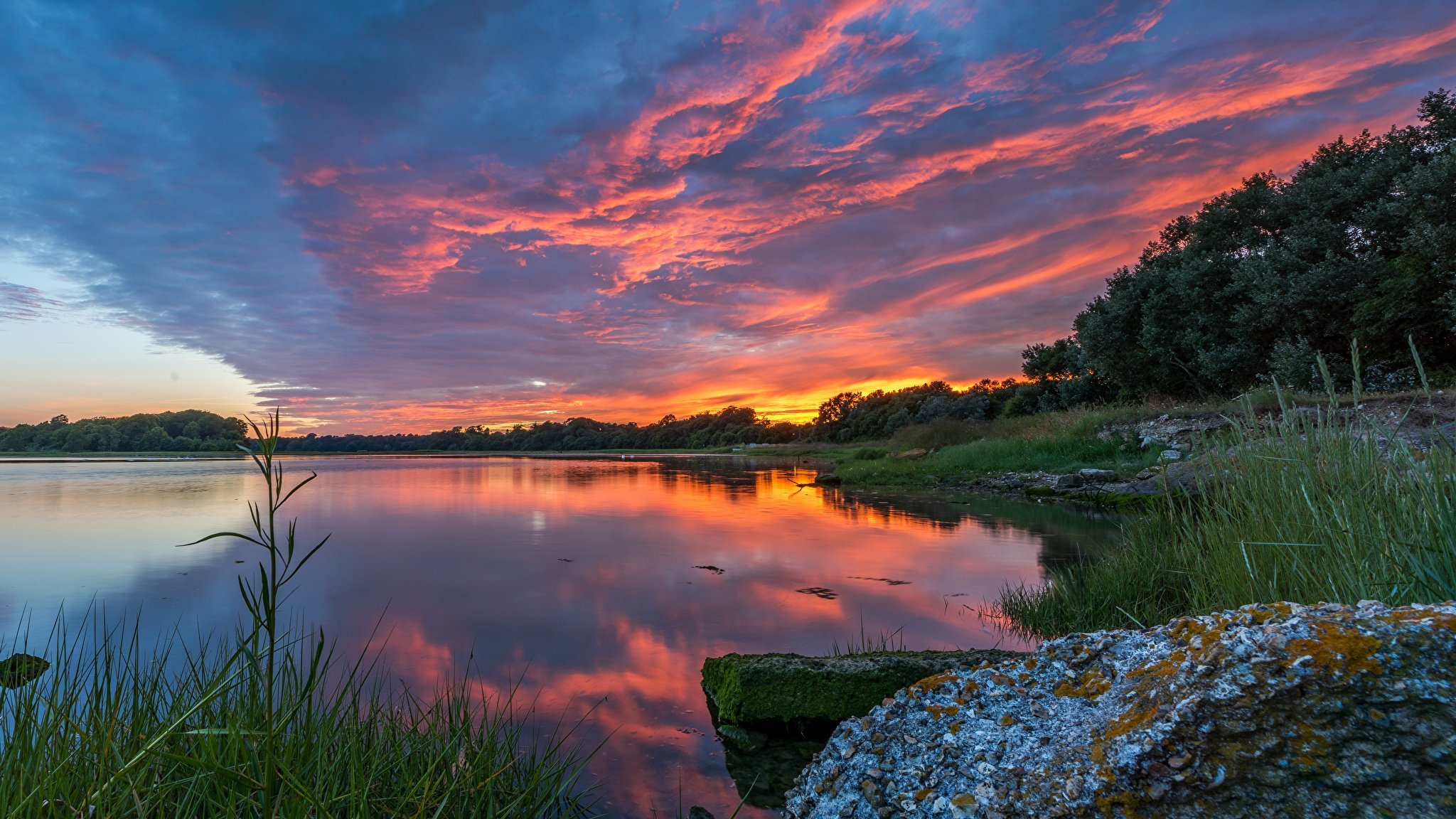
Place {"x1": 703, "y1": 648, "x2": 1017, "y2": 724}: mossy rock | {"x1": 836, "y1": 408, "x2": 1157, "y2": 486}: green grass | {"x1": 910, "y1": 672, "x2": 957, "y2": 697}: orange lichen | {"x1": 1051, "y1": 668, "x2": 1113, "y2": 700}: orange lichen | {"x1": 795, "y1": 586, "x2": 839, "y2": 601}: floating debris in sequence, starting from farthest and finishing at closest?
1. {"x1": 836, "y1": 408, "x2": 1157, "y2": 486}: green grass
2. {"x1": 795, "y1": 586, "x2": 839, "y2": 601}: floating debris
3. {"x1": 703, "y1": 648, "x2": 1017, "y2": 724}: mossy rock
4. {"x1": 910, "y1": 672, "x2": 957, "y2": 697}: orange lichen
5. {"x1": 1051, "y1": 668, "x2": 1113, "y2": 700}: orange lichen

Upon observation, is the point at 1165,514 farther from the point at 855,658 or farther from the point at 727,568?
the point at 855,658

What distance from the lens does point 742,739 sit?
12.6 ft

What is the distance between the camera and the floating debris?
7.57 metres

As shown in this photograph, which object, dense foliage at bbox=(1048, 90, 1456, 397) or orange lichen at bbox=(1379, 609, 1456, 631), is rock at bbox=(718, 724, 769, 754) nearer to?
orange lichen at bbox=(1379, 609, 1456, 631)

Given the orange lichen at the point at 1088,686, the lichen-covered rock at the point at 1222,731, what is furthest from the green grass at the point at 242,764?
the orange lichen at the point at 1088,686

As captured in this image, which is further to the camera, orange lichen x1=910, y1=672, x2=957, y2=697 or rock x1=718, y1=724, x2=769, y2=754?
rock x1=718, y1=724, x2=769, y2=754

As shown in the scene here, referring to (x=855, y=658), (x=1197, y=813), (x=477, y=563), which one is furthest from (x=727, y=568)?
(x=1197, y=813)

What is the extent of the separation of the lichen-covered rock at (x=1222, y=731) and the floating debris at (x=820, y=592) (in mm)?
5143

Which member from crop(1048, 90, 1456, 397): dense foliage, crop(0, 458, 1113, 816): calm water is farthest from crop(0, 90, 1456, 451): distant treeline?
crop(0, 458, 1113, 816): calm water

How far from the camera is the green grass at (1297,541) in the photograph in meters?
2.61

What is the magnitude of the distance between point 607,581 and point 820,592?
2826mm

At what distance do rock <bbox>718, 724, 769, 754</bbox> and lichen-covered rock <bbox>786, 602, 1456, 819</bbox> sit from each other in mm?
1331

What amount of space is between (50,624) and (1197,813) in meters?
9.22

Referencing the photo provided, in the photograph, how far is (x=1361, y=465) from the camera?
3648 mm
